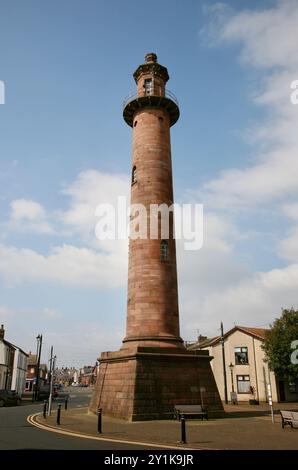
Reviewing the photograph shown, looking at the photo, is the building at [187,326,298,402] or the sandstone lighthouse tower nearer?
the sandstone lighthouse tower

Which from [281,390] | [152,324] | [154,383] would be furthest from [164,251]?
[281,390]

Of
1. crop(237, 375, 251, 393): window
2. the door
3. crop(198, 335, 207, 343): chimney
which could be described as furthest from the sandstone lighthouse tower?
crop(198, 335, 207, 343): chimney

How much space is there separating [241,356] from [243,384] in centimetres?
283

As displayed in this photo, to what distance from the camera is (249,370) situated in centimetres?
4094

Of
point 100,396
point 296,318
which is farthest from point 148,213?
point 296,318

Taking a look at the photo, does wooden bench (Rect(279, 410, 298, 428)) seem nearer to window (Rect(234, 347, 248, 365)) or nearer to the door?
the door

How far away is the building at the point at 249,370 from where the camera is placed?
127 feet

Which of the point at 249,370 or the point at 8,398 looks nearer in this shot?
the point at 8,398

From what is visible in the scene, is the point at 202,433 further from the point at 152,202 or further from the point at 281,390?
the point at 281,390

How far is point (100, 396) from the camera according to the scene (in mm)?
22156

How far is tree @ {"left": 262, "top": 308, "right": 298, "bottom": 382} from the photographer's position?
35.3 m

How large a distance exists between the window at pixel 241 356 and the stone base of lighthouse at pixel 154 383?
860 inches
